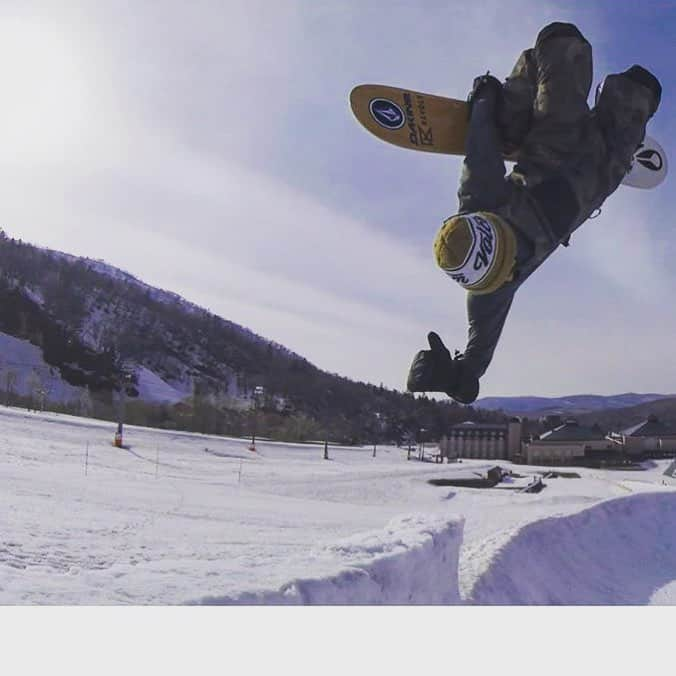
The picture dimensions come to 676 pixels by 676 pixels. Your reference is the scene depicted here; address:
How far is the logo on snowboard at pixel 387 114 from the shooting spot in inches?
74.5

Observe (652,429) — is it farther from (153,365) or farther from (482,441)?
(153,365)

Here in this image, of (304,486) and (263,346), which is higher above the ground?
(263,346)

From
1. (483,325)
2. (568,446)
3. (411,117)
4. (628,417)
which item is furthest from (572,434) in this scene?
(411,117)

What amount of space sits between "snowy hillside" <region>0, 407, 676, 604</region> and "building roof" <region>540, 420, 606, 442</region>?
17678 mm

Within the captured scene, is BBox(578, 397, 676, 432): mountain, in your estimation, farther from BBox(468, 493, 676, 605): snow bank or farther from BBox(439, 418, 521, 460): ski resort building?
BBox(468, 493, 676, 605): snow bank

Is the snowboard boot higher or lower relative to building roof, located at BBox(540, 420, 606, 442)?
higher

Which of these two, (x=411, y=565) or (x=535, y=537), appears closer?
(x=411, y=565)

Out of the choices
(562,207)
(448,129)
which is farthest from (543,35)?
(562,207)

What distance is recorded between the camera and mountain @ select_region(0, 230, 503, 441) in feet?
142

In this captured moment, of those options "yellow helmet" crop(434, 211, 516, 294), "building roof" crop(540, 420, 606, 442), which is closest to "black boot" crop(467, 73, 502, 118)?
"yellow helmet" crop(434, 211, 516, 294)

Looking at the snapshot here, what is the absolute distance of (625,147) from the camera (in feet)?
6.31

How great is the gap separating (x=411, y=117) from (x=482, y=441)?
3854cm

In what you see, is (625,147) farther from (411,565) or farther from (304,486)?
(304,486)

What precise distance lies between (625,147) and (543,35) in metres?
0.41
